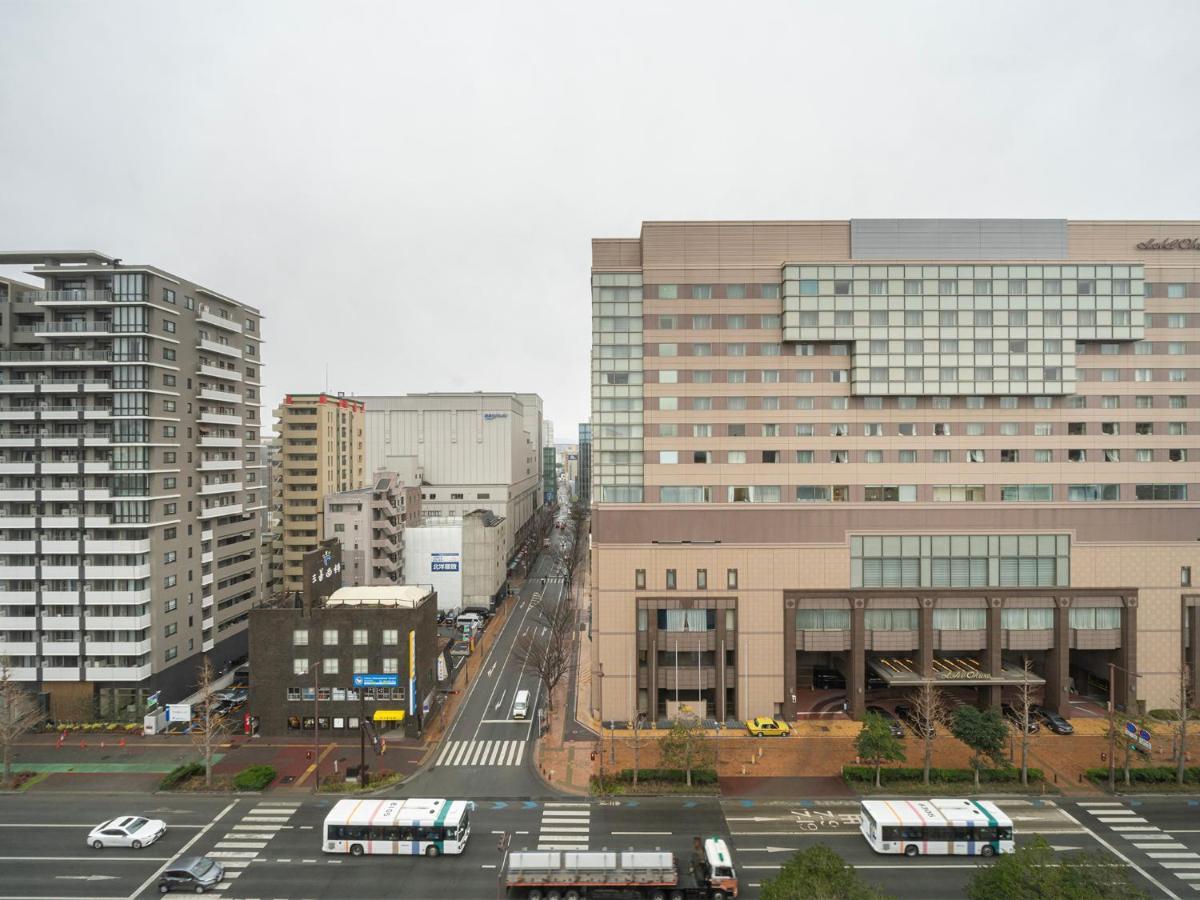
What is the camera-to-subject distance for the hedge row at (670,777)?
42000 millimetres

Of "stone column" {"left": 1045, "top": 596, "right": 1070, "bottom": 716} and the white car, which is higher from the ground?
"stone column" {"left": 1045, "top": 596, "right": 1070, "bottom": 716}

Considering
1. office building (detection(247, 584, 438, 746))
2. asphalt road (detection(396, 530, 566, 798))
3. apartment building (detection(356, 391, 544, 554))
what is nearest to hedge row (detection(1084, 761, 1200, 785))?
asphalt road (detection(396, 530, 566, 798))

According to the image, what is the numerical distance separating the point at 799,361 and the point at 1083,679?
4072cm

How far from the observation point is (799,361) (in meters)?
54.7

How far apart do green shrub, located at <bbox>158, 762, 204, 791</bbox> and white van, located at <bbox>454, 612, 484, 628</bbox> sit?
1542 inches

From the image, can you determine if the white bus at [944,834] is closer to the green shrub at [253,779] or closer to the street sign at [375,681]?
the street sign at [375,681]

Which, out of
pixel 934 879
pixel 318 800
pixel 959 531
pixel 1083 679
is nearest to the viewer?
pixel 934 879

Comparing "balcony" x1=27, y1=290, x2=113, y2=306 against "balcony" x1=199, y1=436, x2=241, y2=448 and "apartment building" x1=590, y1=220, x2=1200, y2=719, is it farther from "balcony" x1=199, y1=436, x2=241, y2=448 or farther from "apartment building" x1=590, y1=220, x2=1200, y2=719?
"apartment building" x1=590, y1=220, x2=1200, y2=719

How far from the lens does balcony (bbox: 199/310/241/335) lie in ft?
197

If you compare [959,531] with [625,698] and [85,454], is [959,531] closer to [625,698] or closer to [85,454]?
[625,698]

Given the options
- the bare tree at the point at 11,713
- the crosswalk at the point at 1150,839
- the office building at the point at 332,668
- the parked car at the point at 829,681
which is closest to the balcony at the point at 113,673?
the bare tree at the point at 11,713

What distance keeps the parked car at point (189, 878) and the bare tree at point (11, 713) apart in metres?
20.4

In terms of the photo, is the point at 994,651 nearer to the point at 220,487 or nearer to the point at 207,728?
the point at 207,728

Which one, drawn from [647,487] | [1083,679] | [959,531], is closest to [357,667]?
[647,487]
